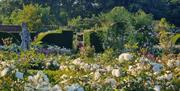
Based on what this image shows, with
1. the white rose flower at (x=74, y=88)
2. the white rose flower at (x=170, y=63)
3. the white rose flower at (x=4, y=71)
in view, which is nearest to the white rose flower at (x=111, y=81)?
the white rose flower at (x=74, y=88)

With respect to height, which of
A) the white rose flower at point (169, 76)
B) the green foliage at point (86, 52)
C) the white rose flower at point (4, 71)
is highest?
the white rose flower at point (4, 71)

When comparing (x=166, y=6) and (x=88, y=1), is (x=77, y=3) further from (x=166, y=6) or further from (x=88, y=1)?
(x=166, y=6)

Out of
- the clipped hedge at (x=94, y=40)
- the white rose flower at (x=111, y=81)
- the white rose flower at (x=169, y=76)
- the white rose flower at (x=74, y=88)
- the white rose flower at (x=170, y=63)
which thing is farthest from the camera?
the clipped hedge at (x=94, y=40)

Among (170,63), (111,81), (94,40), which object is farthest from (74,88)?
(94,40)

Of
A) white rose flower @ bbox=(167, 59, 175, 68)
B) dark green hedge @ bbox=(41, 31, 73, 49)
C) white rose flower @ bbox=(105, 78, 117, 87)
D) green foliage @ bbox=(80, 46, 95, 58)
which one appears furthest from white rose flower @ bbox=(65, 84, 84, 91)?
dark green hedge @ bbox=(41, 31, 73, 49)

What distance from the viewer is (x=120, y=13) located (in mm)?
39312

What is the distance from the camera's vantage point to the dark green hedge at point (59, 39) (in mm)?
22281

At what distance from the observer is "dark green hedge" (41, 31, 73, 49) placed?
877 inches

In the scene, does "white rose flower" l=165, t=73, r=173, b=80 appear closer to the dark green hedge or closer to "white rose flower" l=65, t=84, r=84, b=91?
"white rose flower" l=65, t=84, r=84, b=91

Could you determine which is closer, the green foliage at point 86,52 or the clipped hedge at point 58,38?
the green foliage at point 86,52

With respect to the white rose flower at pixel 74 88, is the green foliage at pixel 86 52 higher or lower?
lower

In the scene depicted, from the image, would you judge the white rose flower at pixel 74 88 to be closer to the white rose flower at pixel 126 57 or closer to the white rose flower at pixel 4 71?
the white rose flower at pixel 4 71

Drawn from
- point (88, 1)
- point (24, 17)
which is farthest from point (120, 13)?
point (88, 1)

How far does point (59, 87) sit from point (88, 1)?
151 ft
